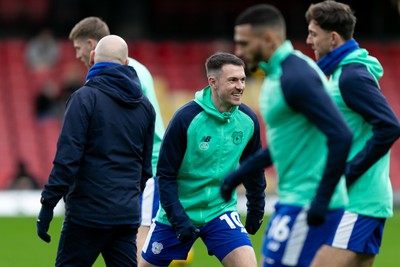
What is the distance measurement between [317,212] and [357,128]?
1.50 m

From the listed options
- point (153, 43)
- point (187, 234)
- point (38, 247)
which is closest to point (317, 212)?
point (187, 234)

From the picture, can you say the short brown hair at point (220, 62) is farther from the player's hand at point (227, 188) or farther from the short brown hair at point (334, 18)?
the player's hand at point (227, 188)

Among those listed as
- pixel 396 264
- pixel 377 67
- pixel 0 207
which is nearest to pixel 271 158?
pixel 377 67

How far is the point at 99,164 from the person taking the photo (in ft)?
23.9

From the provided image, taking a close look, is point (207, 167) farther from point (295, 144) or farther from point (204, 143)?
point (295, 144)

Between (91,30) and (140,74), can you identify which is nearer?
(91,30)

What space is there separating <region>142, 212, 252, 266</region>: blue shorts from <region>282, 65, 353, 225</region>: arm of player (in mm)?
2217

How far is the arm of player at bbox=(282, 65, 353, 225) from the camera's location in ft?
18.4

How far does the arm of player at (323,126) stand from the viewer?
561 cm

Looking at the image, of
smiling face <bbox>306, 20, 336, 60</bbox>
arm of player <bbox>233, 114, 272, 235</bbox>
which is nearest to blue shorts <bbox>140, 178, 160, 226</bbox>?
arm of player <bbox>233, 114, 272, 235</bbox>

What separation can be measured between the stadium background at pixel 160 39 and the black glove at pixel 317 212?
17.8 meters

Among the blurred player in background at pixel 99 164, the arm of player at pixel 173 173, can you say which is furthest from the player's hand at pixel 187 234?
the blurred player in background at pixel 99 164

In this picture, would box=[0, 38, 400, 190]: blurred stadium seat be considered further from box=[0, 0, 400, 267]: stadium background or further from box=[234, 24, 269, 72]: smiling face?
box=[234, 24, 269, 72]: smiling face

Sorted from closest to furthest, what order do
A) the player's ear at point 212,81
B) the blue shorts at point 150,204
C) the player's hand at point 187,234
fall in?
the player's hand at point 187,234, the player's ear at point 212,81, the blue shorts at point 150,204
